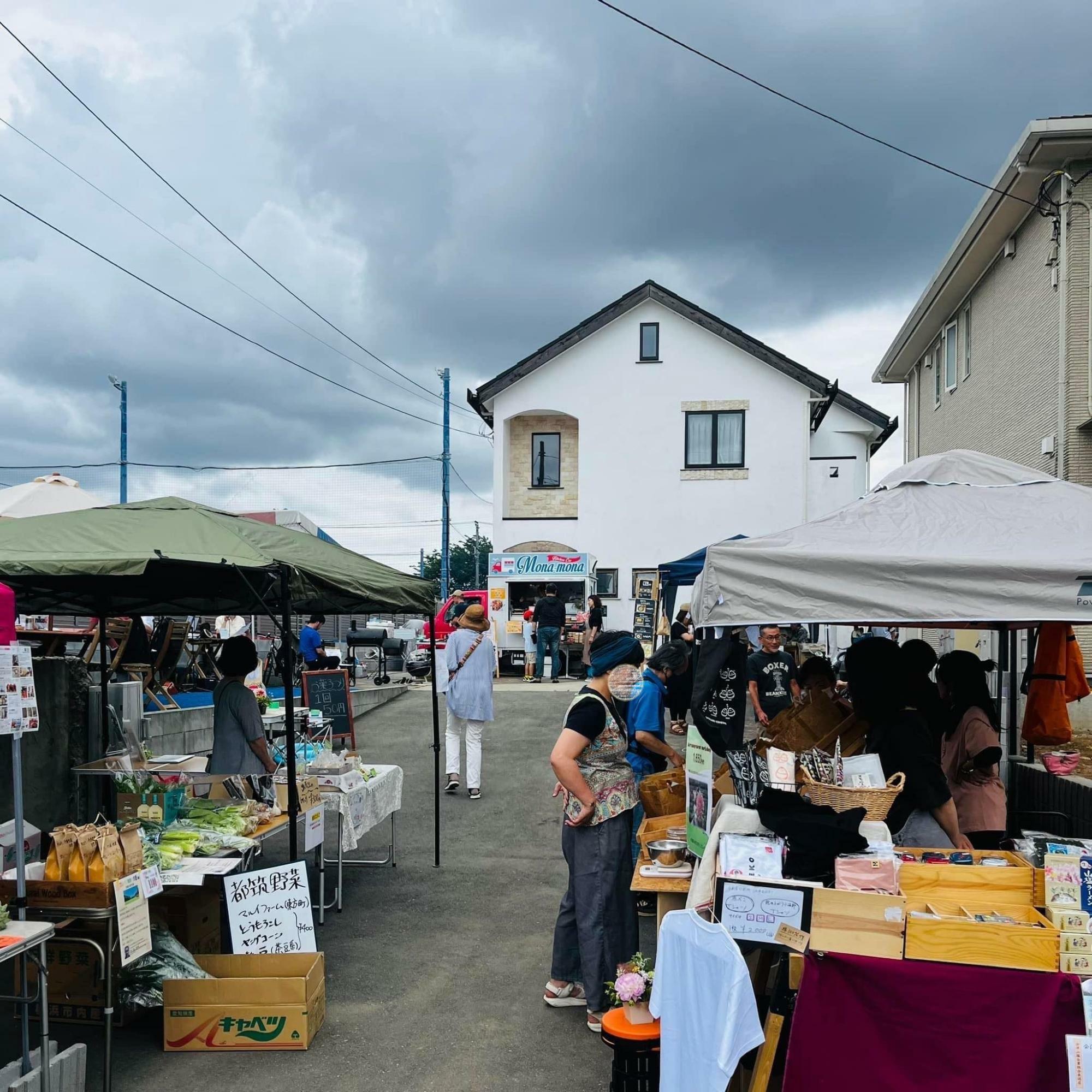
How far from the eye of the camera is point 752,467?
24.9 metres

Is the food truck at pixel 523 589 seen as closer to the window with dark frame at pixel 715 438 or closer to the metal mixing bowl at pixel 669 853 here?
the window with dark frame at pixel 715 438

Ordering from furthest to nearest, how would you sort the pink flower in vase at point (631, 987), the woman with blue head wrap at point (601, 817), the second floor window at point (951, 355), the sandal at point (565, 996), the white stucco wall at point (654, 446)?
the white stucco wall at point (654, 446) < the second floor window at point (951, 355) < the sandal at point (565, 996) < the woman with blue head wrap at point (601, 817) < the pink flower in vase at point (631, 987)

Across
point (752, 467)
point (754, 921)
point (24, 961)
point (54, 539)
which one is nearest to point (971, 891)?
point (754, 921)

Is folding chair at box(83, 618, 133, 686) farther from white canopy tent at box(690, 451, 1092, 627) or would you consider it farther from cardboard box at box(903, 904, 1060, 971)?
cardboard box at box(903, 904, 1060, 971)

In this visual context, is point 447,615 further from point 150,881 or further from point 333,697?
point 150,881

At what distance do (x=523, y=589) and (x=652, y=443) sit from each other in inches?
222

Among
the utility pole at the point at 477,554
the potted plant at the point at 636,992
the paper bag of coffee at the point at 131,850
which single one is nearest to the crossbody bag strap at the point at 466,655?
the paper bag of coffee at the point at 131,850

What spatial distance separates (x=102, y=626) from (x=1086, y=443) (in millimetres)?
12609

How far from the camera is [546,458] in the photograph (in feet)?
87.0

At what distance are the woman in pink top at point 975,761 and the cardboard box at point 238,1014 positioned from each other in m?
3.62

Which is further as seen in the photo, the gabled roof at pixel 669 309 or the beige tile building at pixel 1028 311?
the gabled roof at pixel 669 309

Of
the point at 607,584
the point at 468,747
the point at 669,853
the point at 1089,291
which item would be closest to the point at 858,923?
the point at 669,853

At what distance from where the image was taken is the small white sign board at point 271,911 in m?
4.96

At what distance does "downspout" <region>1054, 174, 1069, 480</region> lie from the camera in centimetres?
1302
